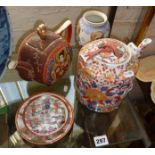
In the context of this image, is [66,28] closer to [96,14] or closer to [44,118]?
[96,14]

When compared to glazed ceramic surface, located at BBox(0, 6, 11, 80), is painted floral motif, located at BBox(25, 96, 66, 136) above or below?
below

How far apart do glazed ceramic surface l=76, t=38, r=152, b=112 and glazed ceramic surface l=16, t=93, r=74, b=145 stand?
8 centimetres

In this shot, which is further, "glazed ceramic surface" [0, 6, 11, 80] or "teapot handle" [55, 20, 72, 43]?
"teapot handle" [55, 20, 72, 43]

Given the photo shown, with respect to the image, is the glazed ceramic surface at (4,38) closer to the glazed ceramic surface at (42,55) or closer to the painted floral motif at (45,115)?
the glazed ceramic surface at (42,55)

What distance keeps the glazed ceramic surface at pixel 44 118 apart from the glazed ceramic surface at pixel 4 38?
0.13 meters

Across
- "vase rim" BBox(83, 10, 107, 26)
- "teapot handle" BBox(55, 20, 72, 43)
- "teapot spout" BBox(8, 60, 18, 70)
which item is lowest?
"teapot spout" BBox(8, 60, 18, 70)

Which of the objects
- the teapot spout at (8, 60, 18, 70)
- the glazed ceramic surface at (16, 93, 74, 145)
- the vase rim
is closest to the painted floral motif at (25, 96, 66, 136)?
the glazed ceramic surface at (16, 93, 74, 145)

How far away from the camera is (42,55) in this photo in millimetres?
666

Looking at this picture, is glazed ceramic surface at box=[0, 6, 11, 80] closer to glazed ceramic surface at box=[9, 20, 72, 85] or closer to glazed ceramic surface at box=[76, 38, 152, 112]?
glazed ceramic surface at box=[9, 20, 72, 85]

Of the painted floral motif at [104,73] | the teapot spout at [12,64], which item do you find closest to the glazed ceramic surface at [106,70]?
the painted floral motif at [104,73]

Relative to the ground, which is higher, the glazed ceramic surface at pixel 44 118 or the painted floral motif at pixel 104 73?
the painted floral motif at pixel 104 73

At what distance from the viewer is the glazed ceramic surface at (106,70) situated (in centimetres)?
66

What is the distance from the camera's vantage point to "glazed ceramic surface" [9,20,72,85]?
0.67 metres
